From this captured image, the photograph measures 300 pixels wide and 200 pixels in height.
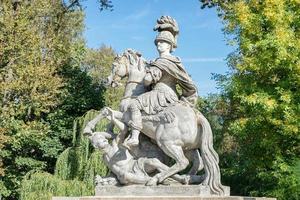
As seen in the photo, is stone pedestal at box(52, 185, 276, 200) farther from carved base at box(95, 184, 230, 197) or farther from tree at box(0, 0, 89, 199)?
tree at box(0, 0, 89, 199)

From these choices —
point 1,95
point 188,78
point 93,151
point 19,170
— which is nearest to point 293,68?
point 93,151

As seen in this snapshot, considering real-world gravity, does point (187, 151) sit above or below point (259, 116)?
below

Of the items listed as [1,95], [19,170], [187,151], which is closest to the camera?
[187,151]

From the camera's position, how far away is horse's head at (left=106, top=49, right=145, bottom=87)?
7.93 meters

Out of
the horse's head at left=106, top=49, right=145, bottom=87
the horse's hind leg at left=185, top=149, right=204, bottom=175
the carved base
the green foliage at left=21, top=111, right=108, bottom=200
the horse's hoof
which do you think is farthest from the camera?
the green foliage at left=21, top=111, right=108, bottom=200

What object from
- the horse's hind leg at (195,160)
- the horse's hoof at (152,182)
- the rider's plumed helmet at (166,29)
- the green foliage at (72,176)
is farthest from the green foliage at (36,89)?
the horse's hoof at (152,182)

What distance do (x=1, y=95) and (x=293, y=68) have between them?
978 cm

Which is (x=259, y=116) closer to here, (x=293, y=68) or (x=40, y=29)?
(x=293, y=68)

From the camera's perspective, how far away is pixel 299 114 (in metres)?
14.7

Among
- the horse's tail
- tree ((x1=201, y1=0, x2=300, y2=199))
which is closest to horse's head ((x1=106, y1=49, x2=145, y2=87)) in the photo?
the horse's tail

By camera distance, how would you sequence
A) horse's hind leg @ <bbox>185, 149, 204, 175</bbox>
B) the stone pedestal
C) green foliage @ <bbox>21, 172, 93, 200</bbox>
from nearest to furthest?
the stone pedestal
horse's hind leg @ <bbox>185, 149, 204, 175</bbox>
green foliage @ <bbox>21, 172, 93, 200</bbox>

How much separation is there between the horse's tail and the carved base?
8cm

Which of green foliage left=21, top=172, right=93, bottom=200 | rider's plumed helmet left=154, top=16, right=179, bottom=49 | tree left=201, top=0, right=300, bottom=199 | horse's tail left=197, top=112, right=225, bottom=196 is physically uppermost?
tree left=201, top=0, right=300, bottom=199

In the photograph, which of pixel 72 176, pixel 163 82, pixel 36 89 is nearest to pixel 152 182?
pixel 163 82
